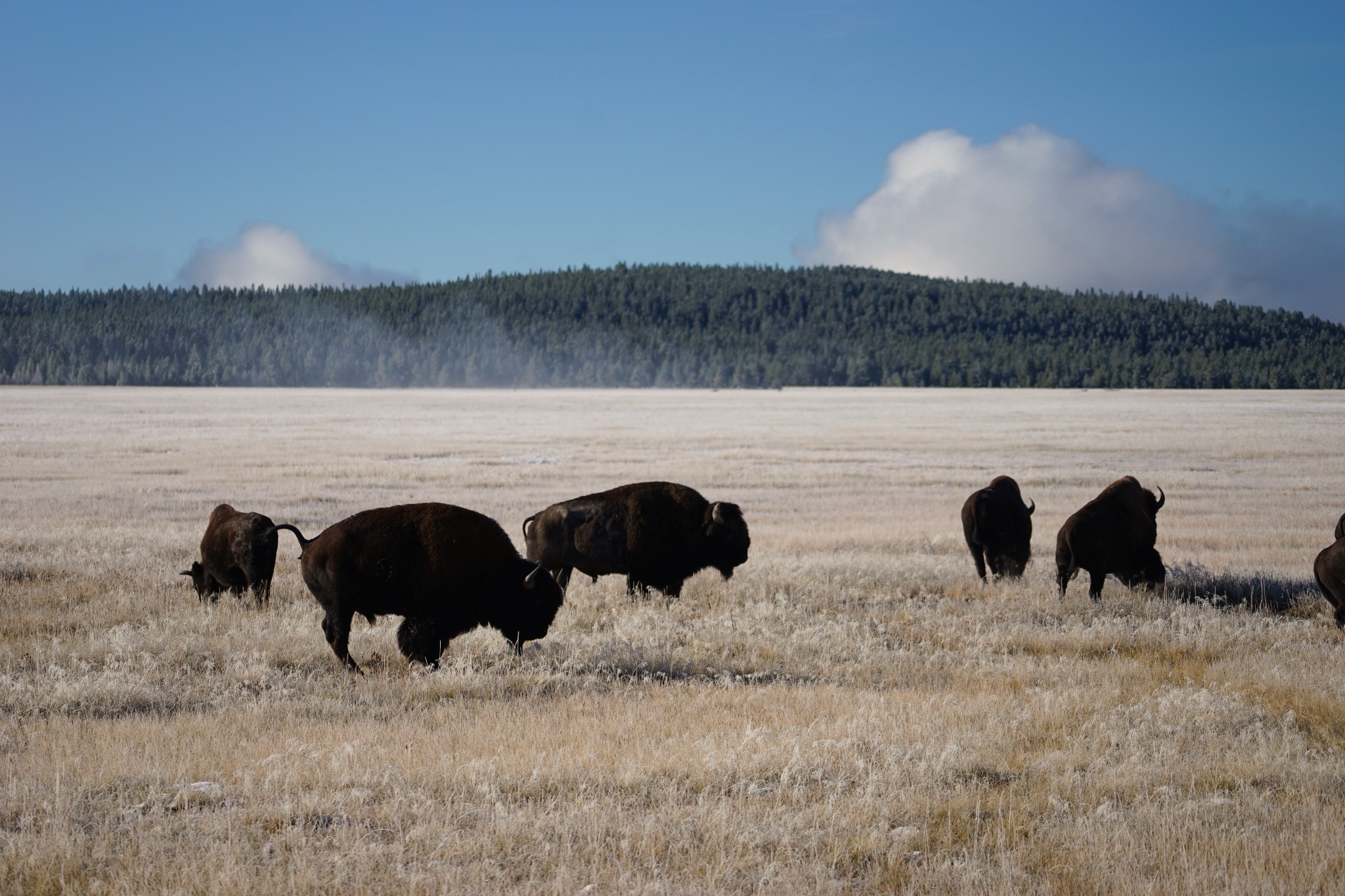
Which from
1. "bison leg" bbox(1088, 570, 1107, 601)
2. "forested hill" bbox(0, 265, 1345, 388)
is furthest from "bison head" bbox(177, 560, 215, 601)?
"forested hill" bbox(0, 265, 1345, 388)

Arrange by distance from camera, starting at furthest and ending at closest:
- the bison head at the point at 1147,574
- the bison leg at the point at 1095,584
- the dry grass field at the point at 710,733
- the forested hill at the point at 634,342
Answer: the forested hill at the point at 634,342 < the bison head at the point at 1147,574 < the bison leg at the point at 1095,584 < the dry grass field at the point at 710,733

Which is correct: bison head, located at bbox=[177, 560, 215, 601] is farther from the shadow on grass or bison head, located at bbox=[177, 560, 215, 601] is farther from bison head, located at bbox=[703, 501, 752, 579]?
the shadow on grass

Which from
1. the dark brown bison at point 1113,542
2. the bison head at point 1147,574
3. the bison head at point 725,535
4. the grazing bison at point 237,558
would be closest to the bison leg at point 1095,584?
the dark brown bison at point 1113,542

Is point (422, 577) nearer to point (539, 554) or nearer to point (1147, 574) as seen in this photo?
point (539, 554)

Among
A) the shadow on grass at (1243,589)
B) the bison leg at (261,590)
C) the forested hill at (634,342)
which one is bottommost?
the bison leg at (261,590)

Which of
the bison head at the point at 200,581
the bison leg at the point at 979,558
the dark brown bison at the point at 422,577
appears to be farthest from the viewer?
the bison leg at the point at 979,558

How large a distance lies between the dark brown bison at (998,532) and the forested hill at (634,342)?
13641cm

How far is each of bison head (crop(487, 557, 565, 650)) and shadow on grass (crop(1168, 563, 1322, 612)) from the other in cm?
757

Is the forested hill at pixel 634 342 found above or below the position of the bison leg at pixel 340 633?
above

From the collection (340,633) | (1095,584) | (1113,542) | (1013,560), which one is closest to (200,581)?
(340,633)

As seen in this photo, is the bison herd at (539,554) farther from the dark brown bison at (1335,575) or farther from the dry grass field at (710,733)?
the dry grass field at (710,733)

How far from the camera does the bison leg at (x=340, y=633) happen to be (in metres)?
8.67

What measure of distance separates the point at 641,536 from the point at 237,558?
4316 millimetres

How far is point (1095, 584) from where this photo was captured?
12.3 m
